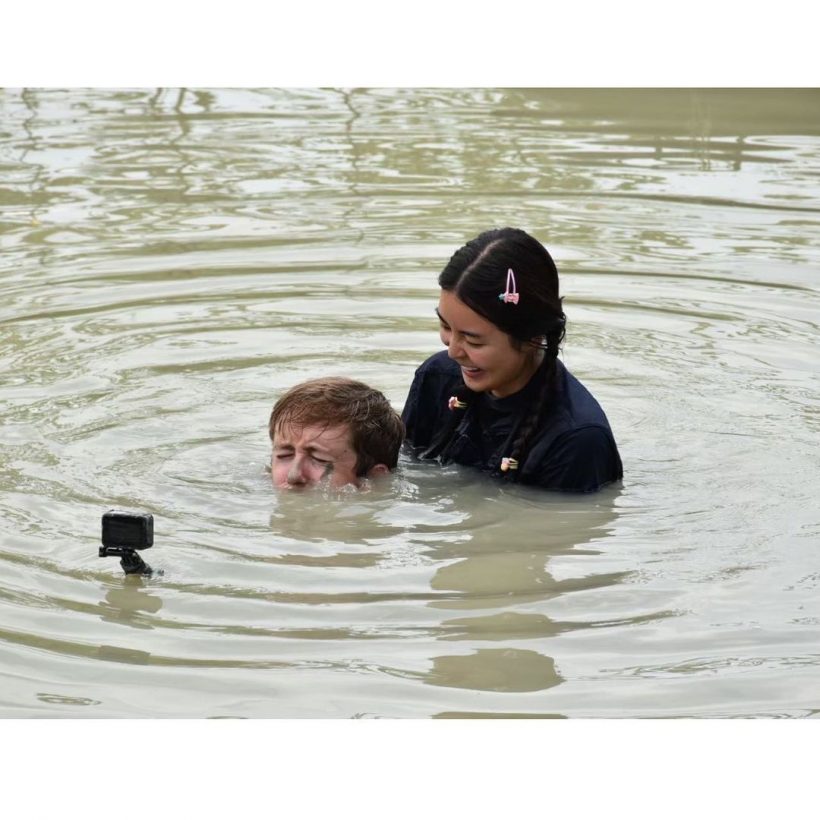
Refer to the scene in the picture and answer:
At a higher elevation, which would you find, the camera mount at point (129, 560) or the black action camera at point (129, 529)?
the black action camera at point (129, 529)

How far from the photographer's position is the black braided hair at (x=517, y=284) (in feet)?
20.2

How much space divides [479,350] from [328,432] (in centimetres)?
76

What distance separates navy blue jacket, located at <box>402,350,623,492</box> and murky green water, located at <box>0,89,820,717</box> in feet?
0.36

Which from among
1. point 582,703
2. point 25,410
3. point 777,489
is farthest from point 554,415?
point 25,410

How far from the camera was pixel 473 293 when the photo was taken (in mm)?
6156

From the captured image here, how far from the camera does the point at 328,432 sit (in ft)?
21.5

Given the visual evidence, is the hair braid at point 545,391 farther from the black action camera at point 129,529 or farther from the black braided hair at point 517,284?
the black action camera at point 129,529

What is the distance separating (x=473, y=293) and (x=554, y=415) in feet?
2.07

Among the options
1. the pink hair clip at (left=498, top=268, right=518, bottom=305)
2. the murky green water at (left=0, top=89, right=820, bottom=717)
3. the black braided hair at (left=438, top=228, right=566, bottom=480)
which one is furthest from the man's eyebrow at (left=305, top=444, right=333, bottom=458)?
the pink hair clip at (left=498, top=268, right=518, bottom=305)

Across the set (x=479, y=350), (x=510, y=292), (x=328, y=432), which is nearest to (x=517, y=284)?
(x=510, y=292)

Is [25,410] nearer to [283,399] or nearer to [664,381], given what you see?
[283,399]

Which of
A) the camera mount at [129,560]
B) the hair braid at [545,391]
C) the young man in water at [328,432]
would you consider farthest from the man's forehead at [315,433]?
the camera mount at [129,560]

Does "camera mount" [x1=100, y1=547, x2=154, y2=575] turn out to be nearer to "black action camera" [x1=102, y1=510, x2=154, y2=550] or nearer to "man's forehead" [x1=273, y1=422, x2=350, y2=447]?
"black action camera" [x1=102, y1=510, x2=154, y2=550]

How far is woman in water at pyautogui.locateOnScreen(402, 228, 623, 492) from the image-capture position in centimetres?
618
